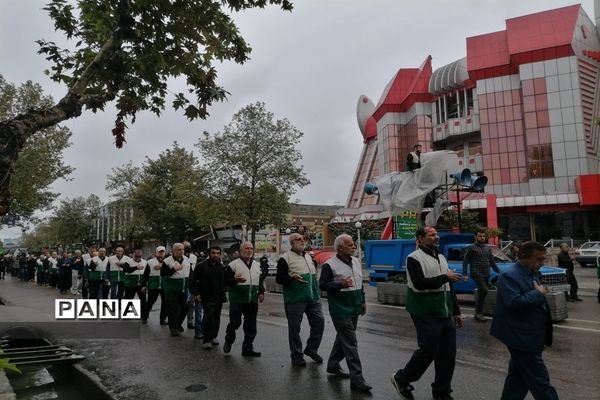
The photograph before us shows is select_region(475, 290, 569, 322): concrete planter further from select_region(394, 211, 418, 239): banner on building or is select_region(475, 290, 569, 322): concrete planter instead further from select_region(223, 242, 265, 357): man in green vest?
select_region(394, 211, 418, 239): banner on building

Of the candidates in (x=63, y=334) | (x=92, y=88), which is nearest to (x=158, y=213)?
(x=63, y=334)

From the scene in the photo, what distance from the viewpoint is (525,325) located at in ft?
11.9

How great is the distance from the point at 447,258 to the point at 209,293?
7159 millimetres

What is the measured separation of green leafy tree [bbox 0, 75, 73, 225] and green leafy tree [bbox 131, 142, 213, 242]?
452 inches

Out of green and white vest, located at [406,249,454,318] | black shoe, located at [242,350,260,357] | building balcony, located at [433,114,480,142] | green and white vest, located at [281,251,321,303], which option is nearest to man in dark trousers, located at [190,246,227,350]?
black shoe, located at [242,350,260,357]

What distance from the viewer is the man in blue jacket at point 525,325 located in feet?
11.6

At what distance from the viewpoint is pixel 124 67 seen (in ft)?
16.5

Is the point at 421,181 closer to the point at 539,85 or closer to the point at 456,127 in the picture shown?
the point at 539,85

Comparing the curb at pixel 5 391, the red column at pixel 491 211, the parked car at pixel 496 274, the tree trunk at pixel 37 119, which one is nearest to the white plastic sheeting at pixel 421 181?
the parked car at pixel 496 274

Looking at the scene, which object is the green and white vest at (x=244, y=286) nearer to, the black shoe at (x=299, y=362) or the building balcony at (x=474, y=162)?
the black shoe at (x=299, y=362)

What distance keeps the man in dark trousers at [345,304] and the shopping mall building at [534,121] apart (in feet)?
119

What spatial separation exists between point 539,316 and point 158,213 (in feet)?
118

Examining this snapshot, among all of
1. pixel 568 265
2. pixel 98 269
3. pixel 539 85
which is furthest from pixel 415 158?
pixel 539 85

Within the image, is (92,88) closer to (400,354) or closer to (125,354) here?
(125,354)
